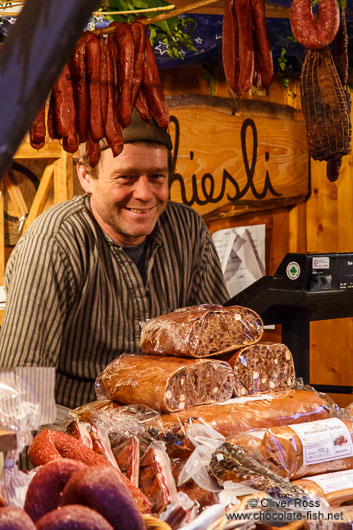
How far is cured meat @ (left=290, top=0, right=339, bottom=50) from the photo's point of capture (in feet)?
7.50

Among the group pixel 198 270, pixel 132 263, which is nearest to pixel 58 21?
pixel 132 263

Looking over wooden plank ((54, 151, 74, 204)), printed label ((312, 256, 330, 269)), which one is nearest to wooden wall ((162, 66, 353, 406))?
wooden plank ((54, 151, 74, 204))

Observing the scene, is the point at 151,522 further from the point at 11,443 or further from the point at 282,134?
the point at 282,134

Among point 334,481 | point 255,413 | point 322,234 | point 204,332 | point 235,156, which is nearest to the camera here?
point 334,481

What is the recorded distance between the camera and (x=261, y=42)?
7.68 feet

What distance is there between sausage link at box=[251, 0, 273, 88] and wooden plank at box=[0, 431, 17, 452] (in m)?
1.72

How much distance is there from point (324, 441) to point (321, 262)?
131 cm

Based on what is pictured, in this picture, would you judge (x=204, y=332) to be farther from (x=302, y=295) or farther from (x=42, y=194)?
(x=42, y=194)

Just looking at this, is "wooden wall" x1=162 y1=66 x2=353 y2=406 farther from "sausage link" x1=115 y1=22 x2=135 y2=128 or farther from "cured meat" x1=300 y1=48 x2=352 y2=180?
"sausage link" x1=115 y1=22 x2=135 y2=128

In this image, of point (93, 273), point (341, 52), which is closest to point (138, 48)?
point (341, 52)

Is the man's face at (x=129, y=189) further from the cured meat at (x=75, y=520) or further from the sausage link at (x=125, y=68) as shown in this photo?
the cured meat at (x=75, y=520)

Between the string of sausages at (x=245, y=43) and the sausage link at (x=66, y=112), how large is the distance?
52cm

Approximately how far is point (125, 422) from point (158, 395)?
0.44 ft

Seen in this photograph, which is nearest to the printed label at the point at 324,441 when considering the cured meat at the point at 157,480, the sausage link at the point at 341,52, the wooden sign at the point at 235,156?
the cured meat at the point at 157,480
